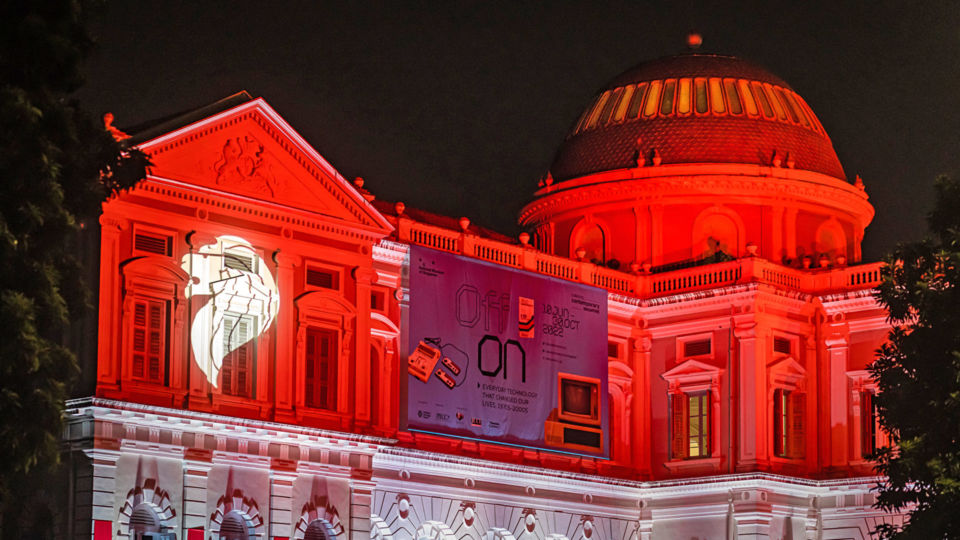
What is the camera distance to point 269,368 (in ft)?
155

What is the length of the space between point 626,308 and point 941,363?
58.1 feet

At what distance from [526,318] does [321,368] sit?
289 inches

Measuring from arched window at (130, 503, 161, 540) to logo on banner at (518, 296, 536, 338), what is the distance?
12.6 metres

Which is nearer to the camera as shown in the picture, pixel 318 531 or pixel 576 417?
pixel 318 531

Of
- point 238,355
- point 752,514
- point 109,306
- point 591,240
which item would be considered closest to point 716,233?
point 591,240

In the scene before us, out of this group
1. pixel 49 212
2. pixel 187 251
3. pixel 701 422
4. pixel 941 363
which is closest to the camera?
pixel 49 212

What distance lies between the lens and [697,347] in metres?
57.3

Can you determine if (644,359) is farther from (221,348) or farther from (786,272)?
(221,348)

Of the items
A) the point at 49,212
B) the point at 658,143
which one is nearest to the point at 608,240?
the point at 658,143

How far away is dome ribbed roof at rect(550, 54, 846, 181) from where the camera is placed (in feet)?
200

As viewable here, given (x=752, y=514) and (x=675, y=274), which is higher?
(x=675, y=274)

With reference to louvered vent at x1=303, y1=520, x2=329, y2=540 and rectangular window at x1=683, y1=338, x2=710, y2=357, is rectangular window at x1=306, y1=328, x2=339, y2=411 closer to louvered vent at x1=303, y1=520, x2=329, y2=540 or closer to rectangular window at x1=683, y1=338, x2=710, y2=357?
louvered vent at x1=303, y1=520, x2=329, y2=540

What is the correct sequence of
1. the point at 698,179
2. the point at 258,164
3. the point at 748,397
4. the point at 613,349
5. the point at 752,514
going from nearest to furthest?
the point at 258,164 → the point at 752,514 → the point at 748,397 → the point at 613,349 → the point at 698,179

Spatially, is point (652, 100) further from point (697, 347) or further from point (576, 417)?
point (576, 417)
